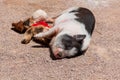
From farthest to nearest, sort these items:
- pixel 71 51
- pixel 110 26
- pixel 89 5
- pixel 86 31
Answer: pixel 89 5 → pixel 110 26 → pixel 86 31 → pixel 71 51

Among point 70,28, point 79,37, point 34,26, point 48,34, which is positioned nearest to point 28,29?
point 34,26

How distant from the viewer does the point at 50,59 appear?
212 inches

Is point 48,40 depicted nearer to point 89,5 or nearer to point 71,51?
point 71,51

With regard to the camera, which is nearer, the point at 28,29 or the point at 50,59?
the point at 50,59

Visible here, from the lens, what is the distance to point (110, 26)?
6.62 m

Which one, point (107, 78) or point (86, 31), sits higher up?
point (86, 31)

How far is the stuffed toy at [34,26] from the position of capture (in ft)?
19.0

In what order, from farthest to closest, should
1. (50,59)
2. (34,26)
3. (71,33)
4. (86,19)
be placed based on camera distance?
(86,19) → (34,26) → (71,33) → (50,59)

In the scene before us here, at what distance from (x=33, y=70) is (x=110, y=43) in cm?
162

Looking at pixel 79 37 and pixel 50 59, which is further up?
pixel 79 37

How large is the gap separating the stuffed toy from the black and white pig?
4.2 inches

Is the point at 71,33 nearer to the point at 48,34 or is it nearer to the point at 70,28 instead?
the point at 70,28

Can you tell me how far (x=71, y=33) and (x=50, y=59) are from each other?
542 millimetres

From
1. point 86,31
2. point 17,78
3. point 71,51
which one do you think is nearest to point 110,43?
point 86,31
